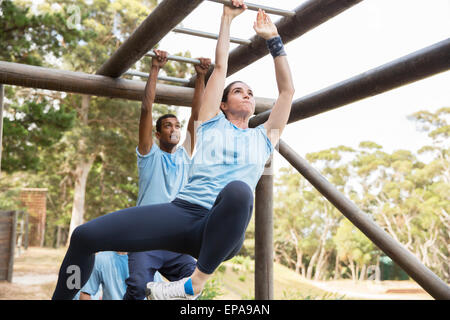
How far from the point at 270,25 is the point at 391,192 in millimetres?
14402

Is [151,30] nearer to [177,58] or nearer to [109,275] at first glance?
[177,58]

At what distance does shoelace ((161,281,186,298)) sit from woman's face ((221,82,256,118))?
0.76 m

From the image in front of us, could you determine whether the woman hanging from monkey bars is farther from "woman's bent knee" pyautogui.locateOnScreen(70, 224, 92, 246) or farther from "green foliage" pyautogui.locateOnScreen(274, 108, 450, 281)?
"green foliage" pyautogui.locateOnScreen(274, 108, 450, 281)

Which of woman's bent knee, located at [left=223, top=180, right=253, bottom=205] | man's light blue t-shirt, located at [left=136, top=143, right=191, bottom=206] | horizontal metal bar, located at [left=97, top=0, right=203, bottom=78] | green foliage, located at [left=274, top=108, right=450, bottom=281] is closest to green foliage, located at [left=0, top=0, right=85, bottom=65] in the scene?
horizontal metal bar, located at [left=97, top=0, right=203, bottom=78]

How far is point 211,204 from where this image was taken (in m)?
1.76

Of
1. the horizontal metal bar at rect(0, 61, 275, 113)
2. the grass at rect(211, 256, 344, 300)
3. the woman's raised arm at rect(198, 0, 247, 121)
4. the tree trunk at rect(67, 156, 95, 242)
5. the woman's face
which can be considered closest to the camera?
the woman's raised arm at rect(198, 0, 247, 121)

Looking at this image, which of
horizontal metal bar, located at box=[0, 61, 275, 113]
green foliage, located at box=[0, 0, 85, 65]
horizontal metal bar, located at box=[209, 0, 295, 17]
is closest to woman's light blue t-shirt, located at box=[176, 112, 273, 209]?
horizontal metal bar, located at box=[209, 0, 295, 17]

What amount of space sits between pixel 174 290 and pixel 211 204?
1.18 ft

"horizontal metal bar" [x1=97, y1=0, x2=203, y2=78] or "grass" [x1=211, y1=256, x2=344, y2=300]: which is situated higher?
"horizontal metal bar" [x1=97, y1=0, x2=203, y2=78]

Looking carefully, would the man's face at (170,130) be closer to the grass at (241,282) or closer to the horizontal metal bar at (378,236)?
the horizontal metal bar at (378,236)

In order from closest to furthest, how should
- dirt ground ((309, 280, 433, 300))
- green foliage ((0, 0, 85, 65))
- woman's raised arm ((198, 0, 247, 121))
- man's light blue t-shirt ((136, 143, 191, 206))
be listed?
woman's raised arm ((198, 0, 247, 121)), man's light blue t-shirt ((136, 143, 191, 206)), green foliage ((0, 0, 85, 65)), dirt ground ((309, 280, 433, 300))

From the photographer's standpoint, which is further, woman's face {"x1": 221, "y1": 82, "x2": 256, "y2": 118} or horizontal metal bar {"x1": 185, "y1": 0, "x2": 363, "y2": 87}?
horizontal metal bar {"x1": 185, "y1": 0, "x2": 363, "y2": 87}

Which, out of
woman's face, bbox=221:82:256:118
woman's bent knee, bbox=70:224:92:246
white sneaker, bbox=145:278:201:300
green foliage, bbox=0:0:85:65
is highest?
green foliage, bbox=0:0:85:65

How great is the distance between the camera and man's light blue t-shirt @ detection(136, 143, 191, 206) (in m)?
2.62
